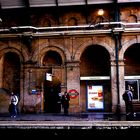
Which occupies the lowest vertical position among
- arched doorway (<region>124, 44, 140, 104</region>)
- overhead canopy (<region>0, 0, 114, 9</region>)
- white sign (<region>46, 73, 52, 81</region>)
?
white sign (<region>46, 73, 52, 81</region>)

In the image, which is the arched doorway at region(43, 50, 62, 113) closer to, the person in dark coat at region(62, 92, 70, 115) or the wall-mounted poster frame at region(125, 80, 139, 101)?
the person in dark coat at region(62, 92, 70, 115)

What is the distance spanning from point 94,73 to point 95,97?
2.13 metres

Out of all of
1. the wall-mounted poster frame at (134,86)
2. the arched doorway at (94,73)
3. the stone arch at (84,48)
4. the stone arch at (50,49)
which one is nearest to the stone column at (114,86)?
the stone arch at (84,48)

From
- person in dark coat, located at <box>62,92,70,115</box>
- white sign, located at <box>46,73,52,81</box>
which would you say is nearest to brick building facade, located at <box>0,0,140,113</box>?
white sign, located at <box>46,73,52,81</box>

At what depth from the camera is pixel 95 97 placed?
101ft

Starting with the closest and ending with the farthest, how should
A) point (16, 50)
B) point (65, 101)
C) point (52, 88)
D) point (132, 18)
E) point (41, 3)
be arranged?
point (65, 101) < point (41, 3) < point (132, 18) < point (16, 50) < point (52, 88)

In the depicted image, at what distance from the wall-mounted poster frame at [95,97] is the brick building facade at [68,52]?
0.26m

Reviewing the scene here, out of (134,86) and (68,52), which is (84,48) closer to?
(68,52)

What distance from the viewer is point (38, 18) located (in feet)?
101

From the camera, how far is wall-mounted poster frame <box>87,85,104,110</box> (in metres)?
30.7

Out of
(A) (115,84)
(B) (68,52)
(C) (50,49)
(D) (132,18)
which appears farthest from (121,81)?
(C) (50,49)

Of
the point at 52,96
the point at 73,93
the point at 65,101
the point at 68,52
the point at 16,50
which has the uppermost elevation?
the point at 16,50

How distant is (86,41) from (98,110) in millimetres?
6094

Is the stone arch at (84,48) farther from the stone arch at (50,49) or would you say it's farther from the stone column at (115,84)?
the stone arch at (50,49)
